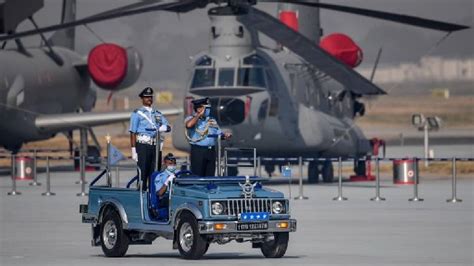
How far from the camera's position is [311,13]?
41500mm

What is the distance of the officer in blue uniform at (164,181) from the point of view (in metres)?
18.2

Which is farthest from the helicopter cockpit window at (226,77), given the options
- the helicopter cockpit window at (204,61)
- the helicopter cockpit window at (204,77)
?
the helicopter cockpit window at (204,61)

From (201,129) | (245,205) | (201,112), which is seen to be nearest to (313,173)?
(201,129)

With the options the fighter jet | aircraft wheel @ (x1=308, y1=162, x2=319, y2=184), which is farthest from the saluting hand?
the fighter jet

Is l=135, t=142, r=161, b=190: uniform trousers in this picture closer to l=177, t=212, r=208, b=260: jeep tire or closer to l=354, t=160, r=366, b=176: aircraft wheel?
l=177, t=212, r=208, b=260: jeep tire

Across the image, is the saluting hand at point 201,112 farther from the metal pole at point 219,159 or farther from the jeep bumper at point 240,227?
the jeep bumper at point 240,227

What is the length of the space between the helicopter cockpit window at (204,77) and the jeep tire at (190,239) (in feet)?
57.5

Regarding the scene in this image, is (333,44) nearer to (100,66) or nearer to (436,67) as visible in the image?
(100,66)

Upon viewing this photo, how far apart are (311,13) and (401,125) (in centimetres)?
3118

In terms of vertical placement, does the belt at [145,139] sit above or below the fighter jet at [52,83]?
below

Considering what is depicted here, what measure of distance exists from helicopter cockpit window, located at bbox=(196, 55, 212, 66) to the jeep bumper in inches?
711

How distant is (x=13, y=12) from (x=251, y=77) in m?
7.63

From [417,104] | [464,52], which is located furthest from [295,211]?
[417,104]

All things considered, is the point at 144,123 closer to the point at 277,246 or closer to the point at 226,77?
the point at 277,246
